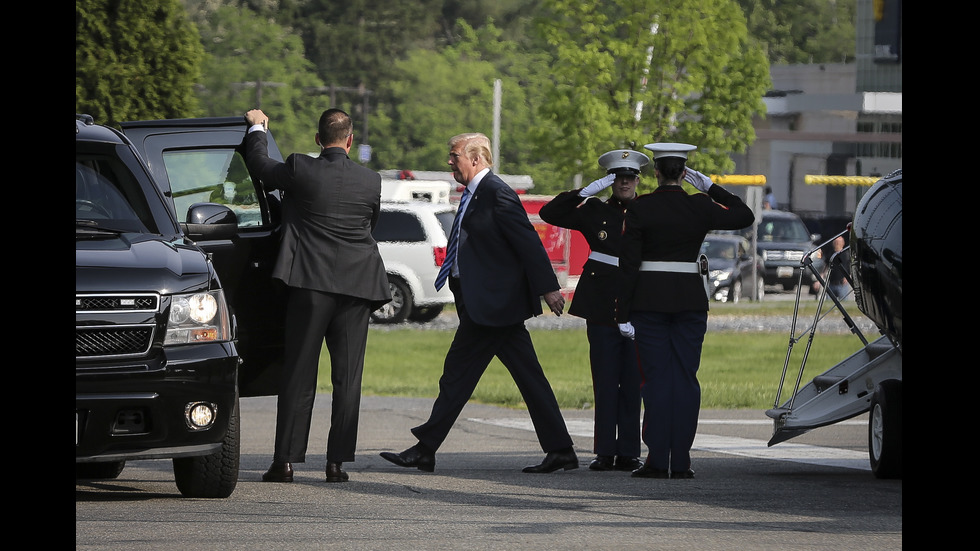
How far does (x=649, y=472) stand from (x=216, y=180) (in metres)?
2.89

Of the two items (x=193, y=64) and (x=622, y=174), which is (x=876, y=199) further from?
(x=193, y=64)

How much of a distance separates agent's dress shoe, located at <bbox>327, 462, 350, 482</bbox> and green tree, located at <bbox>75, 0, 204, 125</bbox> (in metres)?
14.1

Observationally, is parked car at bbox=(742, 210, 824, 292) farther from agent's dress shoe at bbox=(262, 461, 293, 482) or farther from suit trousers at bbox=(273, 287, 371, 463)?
agent's dress shoe at bbox=(262, 461, 293, 482)

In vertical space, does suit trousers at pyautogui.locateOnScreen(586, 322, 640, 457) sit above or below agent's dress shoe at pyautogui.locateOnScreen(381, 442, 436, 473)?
above

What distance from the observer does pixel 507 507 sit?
25.1ft

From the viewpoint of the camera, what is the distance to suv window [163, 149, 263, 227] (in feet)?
30.8

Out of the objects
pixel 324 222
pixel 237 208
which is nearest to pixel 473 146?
pixel 324 222

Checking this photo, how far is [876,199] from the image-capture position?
8.75m

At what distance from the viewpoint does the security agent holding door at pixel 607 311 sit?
9727mm

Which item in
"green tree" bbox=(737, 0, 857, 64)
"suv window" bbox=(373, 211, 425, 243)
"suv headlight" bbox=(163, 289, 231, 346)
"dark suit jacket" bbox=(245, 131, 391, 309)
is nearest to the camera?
"suv headlight" bbox=(163, 289, 231, 346)

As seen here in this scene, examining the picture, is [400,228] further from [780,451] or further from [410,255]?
[780,451]

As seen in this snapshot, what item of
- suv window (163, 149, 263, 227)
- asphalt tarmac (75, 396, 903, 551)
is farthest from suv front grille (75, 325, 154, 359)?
suv window (163, 149, 263, 227)

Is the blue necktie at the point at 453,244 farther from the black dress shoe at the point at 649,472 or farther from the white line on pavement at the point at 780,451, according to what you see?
the white line on pavement at the point at 780,451
